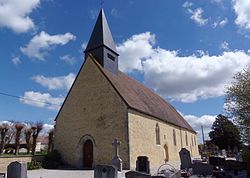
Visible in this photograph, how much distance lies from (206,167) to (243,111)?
5116 mm

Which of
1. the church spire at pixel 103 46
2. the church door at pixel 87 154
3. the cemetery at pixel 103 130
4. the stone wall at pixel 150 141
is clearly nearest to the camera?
the cemetery at pixel 103 130

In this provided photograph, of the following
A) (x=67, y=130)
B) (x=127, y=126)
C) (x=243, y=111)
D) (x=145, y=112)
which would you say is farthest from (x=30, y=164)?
(x=243, y=111)

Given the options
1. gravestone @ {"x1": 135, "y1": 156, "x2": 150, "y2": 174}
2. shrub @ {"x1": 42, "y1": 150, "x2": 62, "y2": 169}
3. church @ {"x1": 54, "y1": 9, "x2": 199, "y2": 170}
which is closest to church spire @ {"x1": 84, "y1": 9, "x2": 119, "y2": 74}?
church @ {"x1": 54, "y1": 9, "x2": 199, "y2": 170}

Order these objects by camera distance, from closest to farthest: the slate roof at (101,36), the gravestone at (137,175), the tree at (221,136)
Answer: the gravestone at (137,175)
the slate roof at (101,36)
the tree at (221,136)

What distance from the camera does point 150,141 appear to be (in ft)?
73.4

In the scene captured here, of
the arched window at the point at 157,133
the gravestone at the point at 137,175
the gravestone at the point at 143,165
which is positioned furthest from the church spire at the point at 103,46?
the gravestone at the point at 137,175

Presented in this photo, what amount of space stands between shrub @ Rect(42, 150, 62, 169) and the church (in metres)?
0.54

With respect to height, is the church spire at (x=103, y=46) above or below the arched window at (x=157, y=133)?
above

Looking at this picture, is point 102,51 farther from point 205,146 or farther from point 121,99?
point 205,146

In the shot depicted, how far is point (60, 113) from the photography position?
23.9 m

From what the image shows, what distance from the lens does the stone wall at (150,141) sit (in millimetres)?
19625

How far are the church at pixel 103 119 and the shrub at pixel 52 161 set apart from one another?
21.2 inches

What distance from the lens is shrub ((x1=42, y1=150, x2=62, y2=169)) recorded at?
834 inches

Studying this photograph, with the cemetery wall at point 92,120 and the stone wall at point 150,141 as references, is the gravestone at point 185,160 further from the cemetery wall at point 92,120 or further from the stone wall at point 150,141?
the cemetery wall at point 92,120
